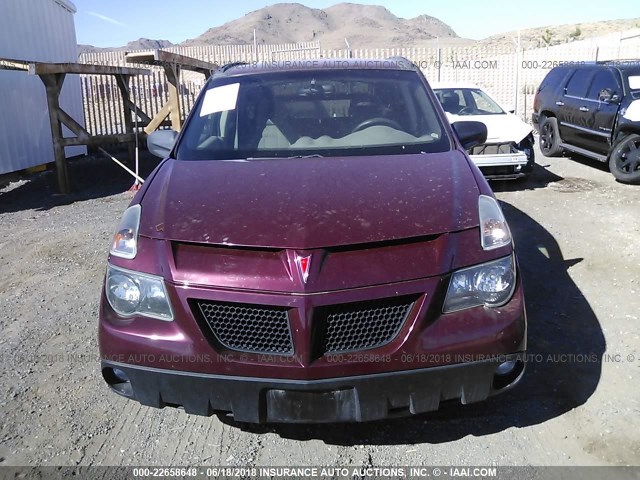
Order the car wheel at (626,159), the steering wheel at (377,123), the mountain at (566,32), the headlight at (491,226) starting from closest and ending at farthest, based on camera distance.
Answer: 1. the headlight at (491,226)
2. the steering wheel at (377,123)
3. the car wheel at (626,159)
4. the mountain at (566,32)

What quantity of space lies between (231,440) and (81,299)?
2408 millimetres

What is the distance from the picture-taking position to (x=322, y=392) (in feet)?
7.68

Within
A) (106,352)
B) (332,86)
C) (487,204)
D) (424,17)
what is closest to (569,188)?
(332,86)

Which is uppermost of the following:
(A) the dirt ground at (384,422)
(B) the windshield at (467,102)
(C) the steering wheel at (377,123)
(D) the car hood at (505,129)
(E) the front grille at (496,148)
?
(C) the steering wheel at (377,123)

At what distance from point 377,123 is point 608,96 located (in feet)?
22.6

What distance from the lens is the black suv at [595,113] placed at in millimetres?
8641

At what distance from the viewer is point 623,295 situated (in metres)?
4.52

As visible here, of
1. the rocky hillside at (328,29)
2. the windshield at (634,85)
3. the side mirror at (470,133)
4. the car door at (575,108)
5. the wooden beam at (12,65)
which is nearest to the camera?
the side mirror at (470,133)

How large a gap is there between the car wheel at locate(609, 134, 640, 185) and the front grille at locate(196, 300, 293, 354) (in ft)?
25.9

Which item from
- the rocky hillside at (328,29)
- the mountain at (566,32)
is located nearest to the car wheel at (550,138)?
the mountain at (566,32)

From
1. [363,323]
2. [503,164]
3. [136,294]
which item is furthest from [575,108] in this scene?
[136,294]

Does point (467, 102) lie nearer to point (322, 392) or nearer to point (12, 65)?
point (12, 65)

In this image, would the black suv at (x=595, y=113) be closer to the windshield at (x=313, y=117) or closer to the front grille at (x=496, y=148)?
the front grille at (x=496, y=148)

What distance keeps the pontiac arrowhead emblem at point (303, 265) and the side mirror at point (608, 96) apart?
8373 millimetres
